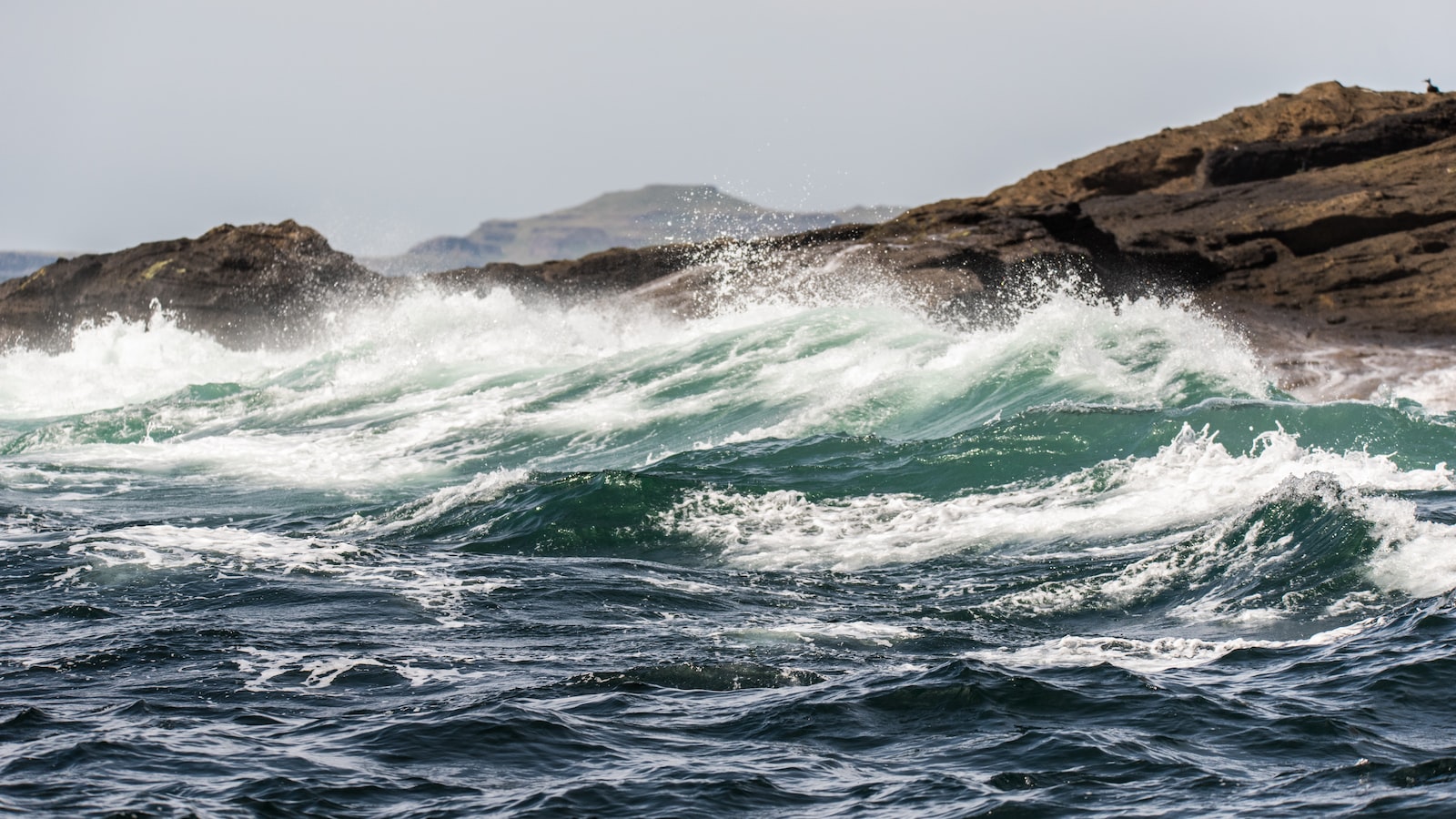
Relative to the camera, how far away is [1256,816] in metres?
5.04

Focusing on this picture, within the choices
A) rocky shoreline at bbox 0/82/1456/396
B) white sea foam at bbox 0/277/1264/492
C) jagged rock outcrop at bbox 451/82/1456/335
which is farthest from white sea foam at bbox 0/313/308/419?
jagged rock outcrop at bbox 451/82/1456/335

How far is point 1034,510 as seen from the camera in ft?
39.6

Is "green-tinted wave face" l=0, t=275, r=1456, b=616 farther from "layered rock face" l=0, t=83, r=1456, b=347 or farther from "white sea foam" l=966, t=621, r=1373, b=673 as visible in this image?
"layered rock face" l=0, t=83, r=1456, b=347

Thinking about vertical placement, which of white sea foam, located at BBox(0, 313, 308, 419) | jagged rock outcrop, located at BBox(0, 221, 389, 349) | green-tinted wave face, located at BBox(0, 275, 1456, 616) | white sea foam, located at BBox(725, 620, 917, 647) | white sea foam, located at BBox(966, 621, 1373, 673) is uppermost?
jagged rock outcrop, located at BBox(0, 221, 389, 349)

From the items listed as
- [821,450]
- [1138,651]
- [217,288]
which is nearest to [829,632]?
[1138,651]

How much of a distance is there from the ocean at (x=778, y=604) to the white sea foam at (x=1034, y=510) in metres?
0.05

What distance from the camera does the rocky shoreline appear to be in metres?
24.7

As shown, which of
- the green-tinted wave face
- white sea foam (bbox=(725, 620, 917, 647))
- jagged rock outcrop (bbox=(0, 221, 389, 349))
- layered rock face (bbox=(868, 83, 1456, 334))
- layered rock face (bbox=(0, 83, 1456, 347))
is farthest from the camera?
jagged rock outcrop (bbox=(0, 221, 389, 349))

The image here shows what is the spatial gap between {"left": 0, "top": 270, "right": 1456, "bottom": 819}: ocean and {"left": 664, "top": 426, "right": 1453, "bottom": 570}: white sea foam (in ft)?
0.17

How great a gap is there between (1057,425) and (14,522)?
1000cm

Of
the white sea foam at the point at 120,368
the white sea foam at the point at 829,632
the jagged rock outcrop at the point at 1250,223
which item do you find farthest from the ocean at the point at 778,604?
the white sea foam at the point at 120,368

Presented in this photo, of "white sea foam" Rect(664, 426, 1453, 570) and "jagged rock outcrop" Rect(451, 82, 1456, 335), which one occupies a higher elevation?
"jagged rock outcrop" Rect(451, 82, 1456, 335)

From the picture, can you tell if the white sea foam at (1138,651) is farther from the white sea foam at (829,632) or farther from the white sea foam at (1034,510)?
the white sea foam at (1034,510)

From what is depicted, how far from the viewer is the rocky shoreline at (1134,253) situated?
81.0 feet
